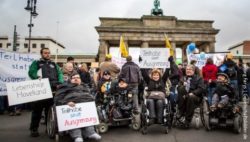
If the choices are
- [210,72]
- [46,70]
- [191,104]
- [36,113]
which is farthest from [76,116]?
[210,72]

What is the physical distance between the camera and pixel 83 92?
19.1 ft

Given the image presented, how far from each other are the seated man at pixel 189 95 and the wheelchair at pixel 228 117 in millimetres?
410

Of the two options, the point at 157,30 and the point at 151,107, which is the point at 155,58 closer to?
the point at 151,107

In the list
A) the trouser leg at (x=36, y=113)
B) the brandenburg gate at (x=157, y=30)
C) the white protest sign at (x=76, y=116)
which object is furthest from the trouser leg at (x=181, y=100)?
the brandenburg gate at (x=157, y=30)

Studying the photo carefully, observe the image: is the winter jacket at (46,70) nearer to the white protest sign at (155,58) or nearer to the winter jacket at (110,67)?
the winter jacket at (110,67)

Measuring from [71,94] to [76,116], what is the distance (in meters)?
0.48

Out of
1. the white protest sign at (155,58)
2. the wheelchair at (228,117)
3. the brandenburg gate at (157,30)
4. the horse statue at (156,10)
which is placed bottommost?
the wheelchair at (228,117)

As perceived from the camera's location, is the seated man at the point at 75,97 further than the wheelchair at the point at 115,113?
No

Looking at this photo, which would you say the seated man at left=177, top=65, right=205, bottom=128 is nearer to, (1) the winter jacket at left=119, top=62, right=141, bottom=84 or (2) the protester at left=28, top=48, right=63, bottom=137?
(1) the winter jacket at left=119, top=62, right=141, bottom=84

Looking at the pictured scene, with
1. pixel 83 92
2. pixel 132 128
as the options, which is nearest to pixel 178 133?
pixel 132 128

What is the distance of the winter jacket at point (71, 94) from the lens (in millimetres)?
5579

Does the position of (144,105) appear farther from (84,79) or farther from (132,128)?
(84,79)

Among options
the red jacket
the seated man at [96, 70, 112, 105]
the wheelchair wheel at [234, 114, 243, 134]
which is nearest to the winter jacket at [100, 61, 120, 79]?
the seated man at [96, 70, 112, 105]

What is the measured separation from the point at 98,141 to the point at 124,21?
4023 centimetres
